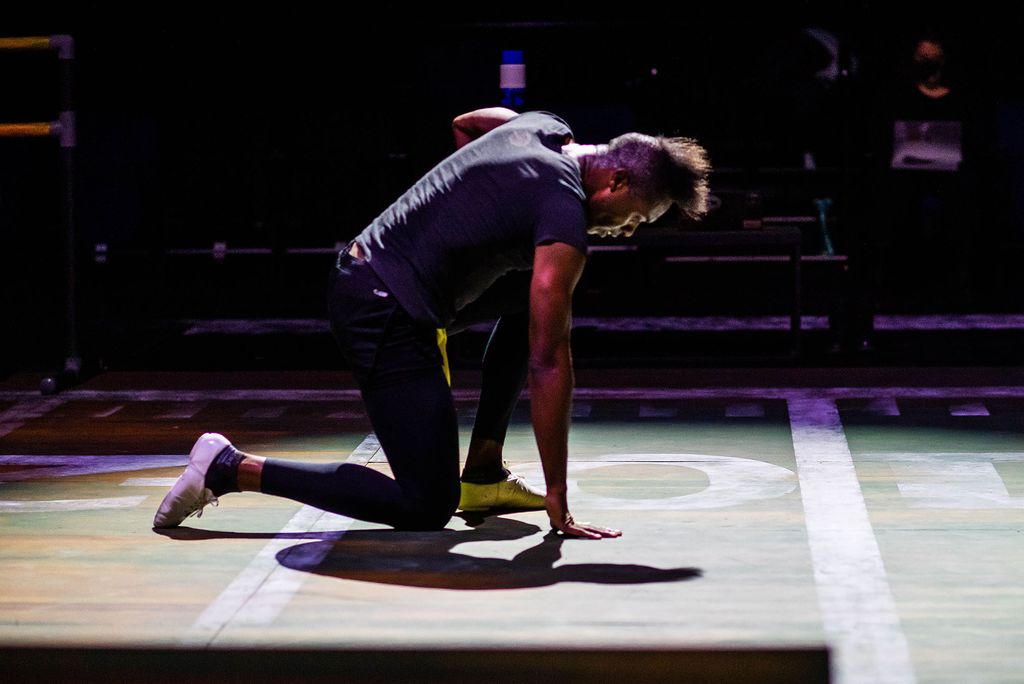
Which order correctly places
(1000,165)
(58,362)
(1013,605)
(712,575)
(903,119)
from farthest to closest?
1. (1000,165)
2. (903,119)
3. (58,362)
4. (712,575)
5. (1013,605)

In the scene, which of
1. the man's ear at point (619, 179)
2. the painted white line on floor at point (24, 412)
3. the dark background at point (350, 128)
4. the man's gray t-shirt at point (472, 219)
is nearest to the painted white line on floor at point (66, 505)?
the man's gray t-shirt at point (472, 219)

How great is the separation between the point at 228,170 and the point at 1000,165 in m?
6.35

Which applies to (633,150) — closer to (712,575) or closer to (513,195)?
(513,195)

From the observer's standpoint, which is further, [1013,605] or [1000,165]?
[1000,165]

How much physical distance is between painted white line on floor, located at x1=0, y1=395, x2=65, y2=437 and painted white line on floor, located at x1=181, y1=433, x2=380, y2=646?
2.12 meters

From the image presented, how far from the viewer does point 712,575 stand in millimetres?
4199

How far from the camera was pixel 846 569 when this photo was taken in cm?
426

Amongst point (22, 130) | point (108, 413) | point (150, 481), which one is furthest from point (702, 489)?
point (22, 130)

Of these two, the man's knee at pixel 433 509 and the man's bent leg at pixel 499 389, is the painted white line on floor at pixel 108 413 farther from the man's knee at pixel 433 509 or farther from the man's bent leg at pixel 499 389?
the man's knee at pixel 433 509

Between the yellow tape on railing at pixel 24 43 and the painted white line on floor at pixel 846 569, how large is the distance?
12.8ft

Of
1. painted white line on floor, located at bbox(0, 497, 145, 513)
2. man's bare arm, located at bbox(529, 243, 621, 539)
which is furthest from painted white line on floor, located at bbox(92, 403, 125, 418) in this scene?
man's bare arm, located at bbox(529, 243, 621, 539)

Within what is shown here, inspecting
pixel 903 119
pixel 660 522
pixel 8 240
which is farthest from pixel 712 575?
pixel 8 240

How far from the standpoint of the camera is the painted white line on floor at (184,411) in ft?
22.4

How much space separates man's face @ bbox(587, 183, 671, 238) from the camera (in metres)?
4.29
